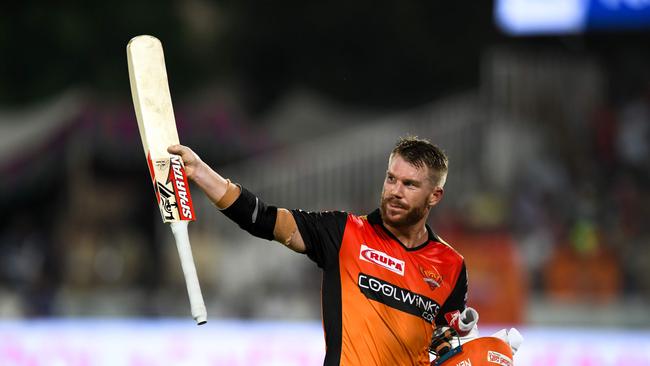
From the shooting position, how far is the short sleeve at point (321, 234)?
3.99 m

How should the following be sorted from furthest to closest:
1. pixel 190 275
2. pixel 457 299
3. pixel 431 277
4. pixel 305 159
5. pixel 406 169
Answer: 1. pixel 305 159
2. pixel 457 299
3. pixel 431 277
4. pixel 406 169
5. pixel 190 275

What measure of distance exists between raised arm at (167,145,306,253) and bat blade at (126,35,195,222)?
1.8 inches

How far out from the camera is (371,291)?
4023 mm

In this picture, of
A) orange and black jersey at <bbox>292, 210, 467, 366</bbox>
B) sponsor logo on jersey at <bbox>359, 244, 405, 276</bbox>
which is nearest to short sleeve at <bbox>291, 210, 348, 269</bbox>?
orange and black jersey at <bbox>292, 210, 467, 366</bbox>

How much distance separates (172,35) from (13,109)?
7.95ft

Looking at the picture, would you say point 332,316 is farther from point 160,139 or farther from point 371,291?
point 160,139

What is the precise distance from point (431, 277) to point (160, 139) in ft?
3.95

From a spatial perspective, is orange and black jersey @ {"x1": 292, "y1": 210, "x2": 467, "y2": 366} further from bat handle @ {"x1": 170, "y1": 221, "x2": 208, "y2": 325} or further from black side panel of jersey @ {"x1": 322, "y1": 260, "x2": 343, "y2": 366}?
bat handle @ {"x1": 170, "y1": 221, "x2": 208, "y2": 325}

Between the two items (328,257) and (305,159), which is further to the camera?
(305,159)

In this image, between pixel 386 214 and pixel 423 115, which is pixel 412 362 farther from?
pixel 423 115

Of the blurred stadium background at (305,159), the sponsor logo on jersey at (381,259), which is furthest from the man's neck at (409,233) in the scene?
the blurred stadium background at (305,159)

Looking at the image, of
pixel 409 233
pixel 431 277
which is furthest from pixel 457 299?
pixel 409 233

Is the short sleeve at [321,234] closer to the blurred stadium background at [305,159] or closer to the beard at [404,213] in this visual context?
the beard at [404,213]

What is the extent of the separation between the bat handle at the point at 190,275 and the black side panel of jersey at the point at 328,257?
445 millimetres
